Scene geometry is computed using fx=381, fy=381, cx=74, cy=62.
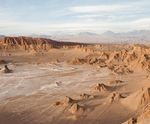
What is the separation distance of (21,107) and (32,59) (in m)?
25.3

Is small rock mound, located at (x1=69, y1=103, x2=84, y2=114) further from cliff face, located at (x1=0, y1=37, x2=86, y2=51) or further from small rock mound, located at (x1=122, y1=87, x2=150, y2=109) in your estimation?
cliff face, located at (x1=0, y1=37, x2=86, y2=51)

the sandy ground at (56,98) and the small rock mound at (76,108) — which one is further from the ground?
the small rock mound at (76,108)

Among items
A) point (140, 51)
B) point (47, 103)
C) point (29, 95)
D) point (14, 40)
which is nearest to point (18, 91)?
point (29, 95)

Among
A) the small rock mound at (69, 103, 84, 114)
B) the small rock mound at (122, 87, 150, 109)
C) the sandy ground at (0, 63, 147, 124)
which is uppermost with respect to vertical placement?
the small rock mound at (122, 87, 150, 109)

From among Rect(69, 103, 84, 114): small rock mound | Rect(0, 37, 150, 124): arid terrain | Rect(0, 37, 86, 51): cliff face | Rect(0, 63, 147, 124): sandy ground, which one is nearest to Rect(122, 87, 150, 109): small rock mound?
Rect(0, 37, 150, 124): arid terrain

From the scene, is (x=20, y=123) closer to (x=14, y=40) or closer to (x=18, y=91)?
(x=18, y=91)

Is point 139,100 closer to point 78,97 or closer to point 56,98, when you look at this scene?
point 78,97

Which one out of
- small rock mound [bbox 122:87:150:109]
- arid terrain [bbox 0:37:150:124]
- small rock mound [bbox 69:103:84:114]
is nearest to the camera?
arid terrain [bbox 0:37:150:124]

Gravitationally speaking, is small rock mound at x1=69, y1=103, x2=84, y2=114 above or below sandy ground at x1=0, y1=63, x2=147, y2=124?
above

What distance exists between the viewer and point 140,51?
33688 millimetres

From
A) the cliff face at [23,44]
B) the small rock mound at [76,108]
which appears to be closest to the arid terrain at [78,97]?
the small rock mound at [76,108]

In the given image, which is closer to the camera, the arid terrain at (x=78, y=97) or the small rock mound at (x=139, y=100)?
the arid terrain at (x=78, y=97)

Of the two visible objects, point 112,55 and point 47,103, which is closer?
point 47,103

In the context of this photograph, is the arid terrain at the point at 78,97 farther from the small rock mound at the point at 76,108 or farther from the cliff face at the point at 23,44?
the cliff face at the point at 23,44
